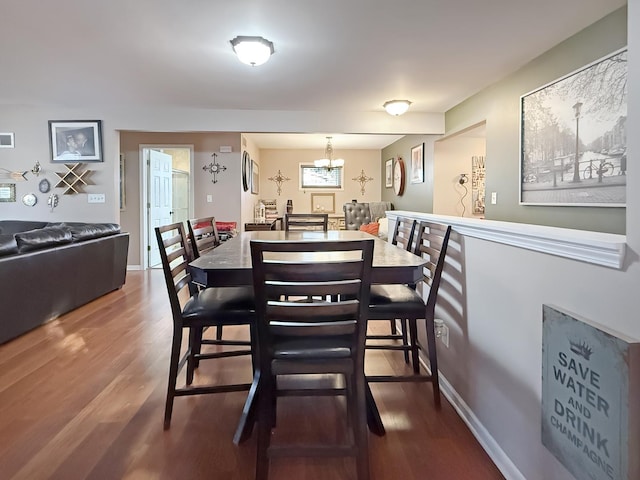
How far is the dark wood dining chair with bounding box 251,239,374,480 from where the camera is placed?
1297mm

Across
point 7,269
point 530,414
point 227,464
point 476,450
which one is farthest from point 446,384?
point 7,269

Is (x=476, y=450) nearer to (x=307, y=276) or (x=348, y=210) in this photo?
(x=307, y=276)

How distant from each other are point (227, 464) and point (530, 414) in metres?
1.14

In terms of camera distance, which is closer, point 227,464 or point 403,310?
point 227,464

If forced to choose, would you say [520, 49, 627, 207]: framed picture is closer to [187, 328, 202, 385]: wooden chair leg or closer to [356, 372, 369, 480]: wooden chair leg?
[356, 372, 369, 480]: wooden chair leg

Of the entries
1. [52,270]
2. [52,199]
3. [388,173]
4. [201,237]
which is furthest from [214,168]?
[201,237]

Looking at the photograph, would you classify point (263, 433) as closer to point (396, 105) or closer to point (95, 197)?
point (396, 105)

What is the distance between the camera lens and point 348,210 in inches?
292

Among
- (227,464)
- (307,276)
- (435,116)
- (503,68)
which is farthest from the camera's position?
(435,116)

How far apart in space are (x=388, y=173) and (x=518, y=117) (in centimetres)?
465

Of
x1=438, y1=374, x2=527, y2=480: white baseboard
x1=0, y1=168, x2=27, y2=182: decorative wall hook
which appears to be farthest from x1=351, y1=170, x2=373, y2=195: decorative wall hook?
x1=438, y1=374, x2=527, y2=480: white baseboard

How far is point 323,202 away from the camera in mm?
8773

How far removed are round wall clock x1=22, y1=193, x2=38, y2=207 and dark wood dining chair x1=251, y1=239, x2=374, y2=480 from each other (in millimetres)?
4877

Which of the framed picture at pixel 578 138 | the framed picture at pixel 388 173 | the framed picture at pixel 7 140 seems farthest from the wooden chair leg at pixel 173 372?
the framed picture at pixel 388 173
